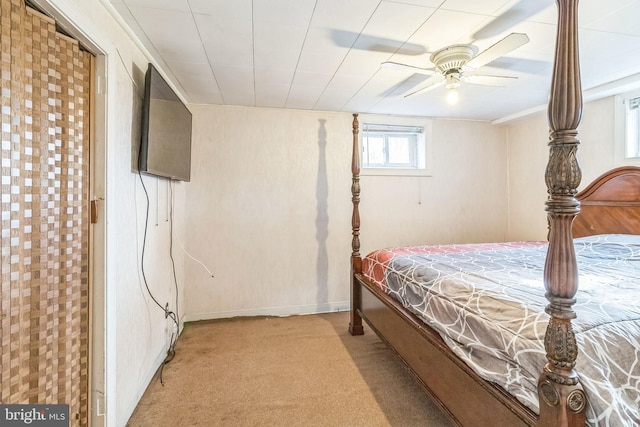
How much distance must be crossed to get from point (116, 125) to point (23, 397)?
4.12ft

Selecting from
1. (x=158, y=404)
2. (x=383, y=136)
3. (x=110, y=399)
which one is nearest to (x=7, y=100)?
(x=110, y=399)

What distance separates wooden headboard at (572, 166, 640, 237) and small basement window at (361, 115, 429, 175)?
1575mm

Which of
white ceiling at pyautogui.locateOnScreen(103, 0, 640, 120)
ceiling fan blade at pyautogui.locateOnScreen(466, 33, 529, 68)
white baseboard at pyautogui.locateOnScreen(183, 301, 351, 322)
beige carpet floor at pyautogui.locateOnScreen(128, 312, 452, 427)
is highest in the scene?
white ceiling at pyautogui.locateOnScreen(103, 0, 640, 120)

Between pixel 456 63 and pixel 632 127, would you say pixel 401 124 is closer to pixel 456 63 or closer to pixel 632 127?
pixel 456 63

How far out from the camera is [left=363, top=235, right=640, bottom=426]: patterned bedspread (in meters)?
0.88

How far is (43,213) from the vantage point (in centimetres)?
115

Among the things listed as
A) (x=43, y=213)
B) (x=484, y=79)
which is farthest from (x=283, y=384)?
(x=484, y=79)

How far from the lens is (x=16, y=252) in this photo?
1.03 m

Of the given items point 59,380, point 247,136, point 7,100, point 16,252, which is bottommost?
point 59,380

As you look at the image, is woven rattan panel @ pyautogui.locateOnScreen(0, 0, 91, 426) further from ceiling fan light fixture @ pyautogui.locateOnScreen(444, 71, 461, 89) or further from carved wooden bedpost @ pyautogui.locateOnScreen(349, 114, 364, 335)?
ceiling fan light fixture @ pyautogui.locateOnScreen(444, 71, 461, 89)

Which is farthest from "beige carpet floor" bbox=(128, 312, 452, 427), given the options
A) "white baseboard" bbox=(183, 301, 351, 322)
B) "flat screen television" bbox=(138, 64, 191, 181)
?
"flat screen television" bbox=(138, 64, 191, 181)

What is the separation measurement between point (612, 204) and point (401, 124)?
84.1 inches

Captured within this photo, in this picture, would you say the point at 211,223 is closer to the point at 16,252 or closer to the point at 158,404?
the point at 158,404

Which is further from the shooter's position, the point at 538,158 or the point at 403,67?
the point at 538,158
